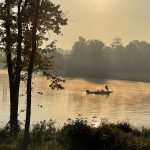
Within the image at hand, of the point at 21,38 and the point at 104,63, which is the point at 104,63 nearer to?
the point at 104,63

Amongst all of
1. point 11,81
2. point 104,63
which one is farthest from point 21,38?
point 104,63

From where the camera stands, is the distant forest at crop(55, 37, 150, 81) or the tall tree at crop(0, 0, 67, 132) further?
the distant forest at crop(55, 37, 150, 81)

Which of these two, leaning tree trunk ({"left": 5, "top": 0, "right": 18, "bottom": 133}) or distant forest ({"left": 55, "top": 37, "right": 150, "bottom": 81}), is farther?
distant forest ({"left": 55, "top": 37, "right": 150, "bottom": 81})

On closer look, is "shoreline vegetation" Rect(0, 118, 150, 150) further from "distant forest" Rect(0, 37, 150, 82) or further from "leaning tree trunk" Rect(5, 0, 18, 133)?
"distant forest" Rect(0, 37, 150, 82)

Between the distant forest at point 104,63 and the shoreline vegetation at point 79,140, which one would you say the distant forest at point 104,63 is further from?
the shoreline vegetation at point 79,140

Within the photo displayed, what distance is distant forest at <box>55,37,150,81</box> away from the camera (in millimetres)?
166925

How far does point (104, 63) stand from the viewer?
592 ft

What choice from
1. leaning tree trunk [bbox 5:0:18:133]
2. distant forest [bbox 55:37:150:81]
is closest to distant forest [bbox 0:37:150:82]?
distant forest [bbox 55:37:150:81]

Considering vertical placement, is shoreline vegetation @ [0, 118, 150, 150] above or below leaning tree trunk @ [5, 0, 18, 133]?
below

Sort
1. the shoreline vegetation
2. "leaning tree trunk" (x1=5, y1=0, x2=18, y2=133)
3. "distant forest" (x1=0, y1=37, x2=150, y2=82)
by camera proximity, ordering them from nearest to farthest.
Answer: the shoreline vegetation → "leaning tree trunk" (x1=5, y1=0, x2=18, y2=133) → "distant forest" (x1=0, y1=37, x2=150, y2=82)

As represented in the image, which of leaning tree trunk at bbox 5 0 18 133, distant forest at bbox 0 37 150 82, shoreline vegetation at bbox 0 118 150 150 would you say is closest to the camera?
shoreline vegetation at bbox 0 118 150 150

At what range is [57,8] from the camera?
61.4ft

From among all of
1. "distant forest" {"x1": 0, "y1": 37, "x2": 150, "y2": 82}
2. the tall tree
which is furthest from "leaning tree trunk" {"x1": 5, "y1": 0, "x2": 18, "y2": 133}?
"distant forest" {"x1": 0, "y1": 37, "x2": 150, "y2": 82}

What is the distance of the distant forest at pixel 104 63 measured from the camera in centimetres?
16693
